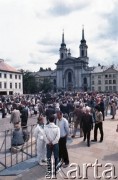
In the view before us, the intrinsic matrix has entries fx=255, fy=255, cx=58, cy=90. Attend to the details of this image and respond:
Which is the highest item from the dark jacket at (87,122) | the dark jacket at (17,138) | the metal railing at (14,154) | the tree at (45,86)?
the tree at (45,86)

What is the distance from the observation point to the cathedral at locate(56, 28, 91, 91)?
322 ft

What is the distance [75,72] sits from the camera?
99.0m

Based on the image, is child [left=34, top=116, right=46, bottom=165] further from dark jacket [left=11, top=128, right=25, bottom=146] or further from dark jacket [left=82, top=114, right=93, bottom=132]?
dark jacket [left=82, top=114, right=93, bottom=132]

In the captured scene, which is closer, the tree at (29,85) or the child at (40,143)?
the child at (40,143)

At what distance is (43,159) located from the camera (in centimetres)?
848

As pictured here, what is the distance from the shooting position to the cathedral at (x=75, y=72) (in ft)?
322

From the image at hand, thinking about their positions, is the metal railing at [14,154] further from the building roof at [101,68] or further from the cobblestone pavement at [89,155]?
the building roof at [101,68]

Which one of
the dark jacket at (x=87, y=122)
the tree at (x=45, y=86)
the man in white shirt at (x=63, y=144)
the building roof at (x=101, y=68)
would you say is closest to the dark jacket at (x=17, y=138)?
the man in white shirt at (x=63, y=144)

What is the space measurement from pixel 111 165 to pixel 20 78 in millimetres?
67727

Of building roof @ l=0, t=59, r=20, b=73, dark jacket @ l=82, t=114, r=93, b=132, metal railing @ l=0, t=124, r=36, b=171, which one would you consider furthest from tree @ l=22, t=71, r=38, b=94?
metal railing @ l=0, t=124, r=36, b=171

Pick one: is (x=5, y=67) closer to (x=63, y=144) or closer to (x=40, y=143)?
(x=40, y=143)

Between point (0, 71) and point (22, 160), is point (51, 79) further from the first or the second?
point (22, 160)

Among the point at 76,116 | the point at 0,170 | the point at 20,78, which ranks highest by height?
the point at 20,78

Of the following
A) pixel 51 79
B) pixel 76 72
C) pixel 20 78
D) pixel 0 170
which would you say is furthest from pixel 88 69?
pixel 0 170
